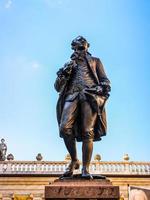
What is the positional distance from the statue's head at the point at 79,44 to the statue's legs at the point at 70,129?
1.17m

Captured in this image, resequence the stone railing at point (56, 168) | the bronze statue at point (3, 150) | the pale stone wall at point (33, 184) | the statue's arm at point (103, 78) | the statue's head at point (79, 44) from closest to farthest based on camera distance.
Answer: the statue's arm at point (103, 78) < the statue's head at point (79, 44) < the pale stone wall at point (33, 184) < the stone railing at point (56, 168) < the bronze statue at point (3, 150)

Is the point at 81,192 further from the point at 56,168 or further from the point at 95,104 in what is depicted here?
the point at 56,168

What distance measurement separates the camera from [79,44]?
6.70 metres

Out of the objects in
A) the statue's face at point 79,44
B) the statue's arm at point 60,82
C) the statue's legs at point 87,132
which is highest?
the statue's face at point 79,44

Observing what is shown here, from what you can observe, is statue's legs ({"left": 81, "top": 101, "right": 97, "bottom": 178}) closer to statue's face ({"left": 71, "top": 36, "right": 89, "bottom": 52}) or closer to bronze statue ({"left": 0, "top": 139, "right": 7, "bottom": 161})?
statue's face ({"left": 71, "top": 36, "right": 89, "bottom": 52})

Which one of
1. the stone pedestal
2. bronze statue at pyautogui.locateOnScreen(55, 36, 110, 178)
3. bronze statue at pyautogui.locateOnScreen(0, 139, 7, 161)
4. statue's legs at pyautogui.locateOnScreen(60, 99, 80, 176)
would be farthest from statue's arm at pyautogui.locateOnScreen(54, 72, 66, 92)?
bronze statue at pyautogui.locateOnScreen(0, 139, 7, 161)

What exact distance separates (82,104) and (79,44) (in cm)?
125

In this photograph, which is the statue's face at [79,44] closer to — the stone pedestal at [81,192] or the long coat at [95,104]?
the long coat at [95,104]

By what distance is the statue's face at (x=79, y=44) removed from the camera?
22.0 feet

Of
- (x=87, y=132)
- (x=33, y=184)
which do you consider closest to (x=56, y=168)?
(x=33, y=184)

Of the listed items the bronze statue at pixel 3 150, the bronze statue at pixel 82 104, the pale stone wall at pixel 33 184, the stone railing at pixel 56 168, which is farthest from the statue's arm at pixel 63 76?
the bronze statue at pixel 3 150

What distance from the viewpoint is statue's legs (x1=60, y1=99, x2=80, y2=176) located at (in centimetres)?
590

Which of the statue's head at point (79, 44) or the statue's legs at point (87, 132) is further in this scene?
the statue's head at point (79, 44)

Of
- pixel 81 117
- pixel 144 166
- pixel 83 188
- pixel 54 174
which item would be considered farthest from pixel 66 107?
pixel 144 166
